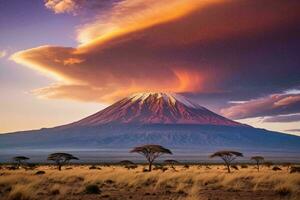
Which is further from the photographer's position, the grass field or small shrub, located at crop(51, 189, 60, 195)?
small shrub, located at crop(51, 189, 60, 195)

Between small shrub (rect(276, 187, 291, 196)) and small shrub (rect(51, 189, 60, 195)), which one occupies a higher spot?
small shrub (rect(276, 187, 291, 196))

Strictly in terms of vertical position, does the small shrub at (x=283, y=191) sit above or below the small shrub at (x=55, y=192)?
above

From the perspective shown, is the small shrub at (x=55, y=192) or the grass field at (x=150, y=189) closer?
the grass field at (x=150, y=189)

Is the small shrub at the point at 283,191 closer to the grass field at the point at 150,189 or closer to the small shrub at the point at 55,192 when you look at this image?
the grass field at the point at 150,189

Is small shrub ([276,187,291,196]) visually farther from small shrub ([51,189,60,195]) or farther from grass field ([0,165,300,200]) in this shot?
small shrub ([51,189,60,195])

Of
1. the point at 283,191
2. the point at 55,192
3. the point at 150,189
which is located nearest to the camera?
the point at 55,192

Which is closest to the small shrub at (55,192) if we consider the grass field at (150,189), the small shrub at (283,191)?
the grass field at (150,189)

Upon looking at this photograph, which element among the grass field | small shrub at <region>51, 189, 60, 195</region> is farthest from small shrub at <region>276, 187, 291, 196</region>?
small shrub at <region>51, 189, 60, 195</region>

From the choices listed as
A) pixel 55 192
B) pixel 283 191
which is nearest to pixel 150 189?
pixel 55 192

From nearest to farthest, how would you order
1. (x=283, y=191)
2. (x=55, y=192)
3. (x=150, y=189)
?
1. (x=55, y=192)
2. (x=283, y=191)
3. (x=150, y=189)

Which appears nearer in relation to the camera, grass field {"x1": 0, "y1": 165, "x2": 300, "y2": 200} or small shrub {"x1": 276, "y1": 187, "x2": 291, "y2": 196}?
grass field {"x1": 0, "y1": 165, "x2": 300, "y2": 200}

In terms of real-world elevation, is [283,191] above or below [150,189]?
above

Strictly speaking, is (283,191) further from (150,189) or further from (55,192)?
(55,192)

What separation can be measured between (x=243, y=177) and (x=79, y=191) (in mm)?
14356
